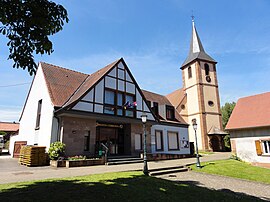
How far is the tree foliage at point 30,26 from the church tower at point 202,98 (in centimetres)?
3044

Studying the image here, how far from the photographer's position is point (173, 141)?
22062mm

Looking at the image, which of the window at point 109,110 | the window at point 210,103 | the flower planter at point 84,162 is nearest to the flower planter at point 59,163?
the flower planter at point 84,162

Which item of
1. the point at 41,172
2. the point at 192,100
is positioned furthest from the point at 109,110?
the point at 192,100

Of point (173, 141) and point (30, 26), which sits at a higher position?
point (30, 26)

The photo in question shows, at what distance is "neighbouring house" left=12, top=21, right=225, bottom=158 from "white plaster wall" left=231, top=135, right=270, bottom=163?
565cm

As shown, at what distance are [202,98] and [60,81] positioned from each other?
954 inches

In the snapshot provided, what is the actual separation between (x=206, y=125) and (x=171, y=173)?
22686mm

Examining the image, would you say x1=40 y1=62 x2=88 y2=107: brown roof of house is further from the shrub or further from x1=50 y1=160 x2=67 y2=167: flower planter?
x1=50 y1=160 x2=67 y2=167: flower planter

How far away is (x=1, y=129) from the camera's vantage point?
126 ft

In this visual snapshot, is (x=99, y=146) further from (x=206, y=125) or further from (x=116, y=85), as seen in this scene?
(x=206, y=125)

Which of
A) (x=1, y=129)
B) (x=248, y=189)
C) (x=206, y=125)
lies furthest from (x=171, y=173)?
(x=1, y=129)

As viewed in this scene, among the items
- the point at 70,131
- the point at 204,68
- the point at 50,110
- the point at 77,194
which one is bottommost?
the point at 77,194

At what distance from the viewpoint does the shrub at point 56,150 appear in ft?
41.3

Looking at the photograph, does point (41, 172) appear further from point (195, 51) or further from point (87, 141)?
point (195, 51)
